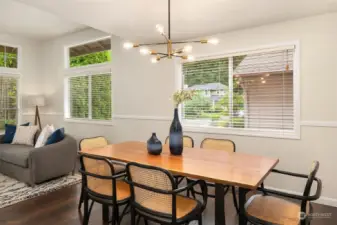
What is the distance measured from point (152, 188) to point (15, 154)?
125 inches

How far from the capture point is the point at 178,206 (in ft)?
6.27

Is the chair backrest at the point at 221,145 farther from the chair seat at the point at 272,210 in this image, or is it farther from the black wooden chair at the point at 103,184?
the black wooden chair at the point at 103,184

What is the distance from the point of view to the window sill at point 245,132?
3205 mm

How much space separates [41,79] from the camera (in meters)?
6.55

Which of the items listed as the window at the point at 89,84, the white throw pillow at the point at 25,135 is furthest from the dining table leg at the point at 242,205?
the white throw pillow at the point at 25,135

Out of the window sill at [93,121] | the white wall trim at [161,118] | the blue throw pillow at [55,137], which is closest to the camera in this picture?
the white wall trim at [161,118]

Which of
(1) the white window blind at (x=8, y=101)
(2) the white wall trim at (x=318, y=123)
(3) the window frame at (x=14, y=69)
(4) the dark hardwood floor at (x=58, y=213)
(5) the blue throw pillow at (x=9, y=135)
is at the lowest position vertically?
(4) the dark hardwood floor at (x=58, y=213)

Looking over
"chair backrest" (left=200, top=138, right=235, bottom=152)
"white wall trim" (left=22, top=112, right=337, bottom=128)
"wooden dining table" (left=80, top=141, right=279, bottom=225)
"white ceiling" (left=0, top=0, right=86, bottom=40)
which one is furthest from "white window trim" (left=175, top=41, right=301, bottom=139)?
"white ceiling" (left=0, top=0, right=86, bottom=40)

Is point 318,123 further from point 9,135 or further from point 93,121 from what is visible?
point 9,135

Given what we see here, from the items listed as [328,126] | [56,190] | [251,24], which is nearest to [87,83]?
[56,190]

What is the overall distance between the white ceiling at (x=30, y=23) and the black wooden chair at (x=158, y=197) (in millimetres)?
4017

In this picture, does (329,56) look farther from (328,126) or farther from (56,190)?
(56,190)

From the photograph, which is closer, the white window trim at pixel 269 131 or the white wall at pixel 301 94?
the white wall at pixel 301 94

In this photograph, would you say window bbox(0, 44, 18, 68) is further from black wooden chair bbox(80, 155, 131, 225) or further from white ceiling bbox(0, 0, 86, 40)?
black wooden chair bbox(80, 155, 131, 225)
